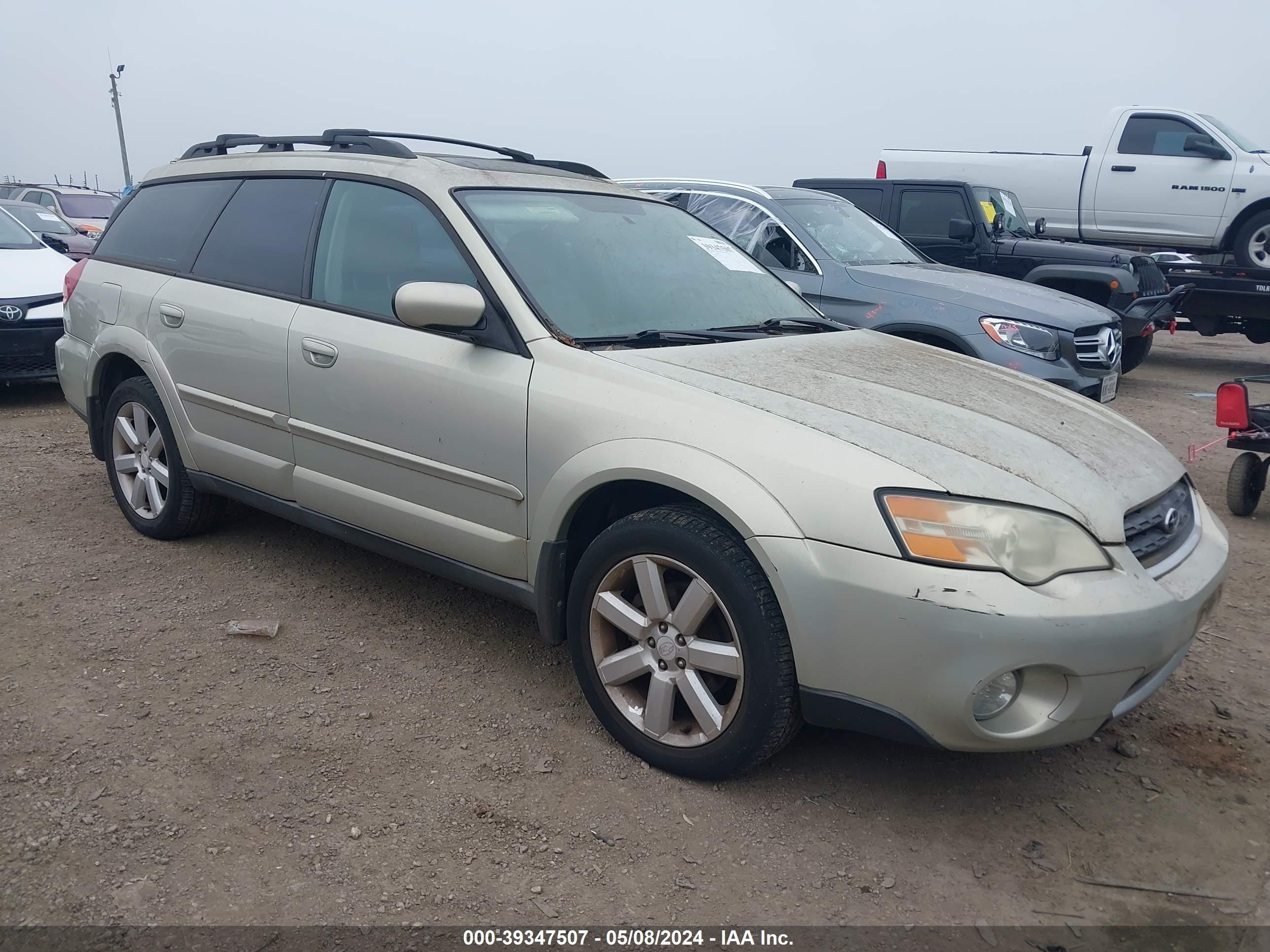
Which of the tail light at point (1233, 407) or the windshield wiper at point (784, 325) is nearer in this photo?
the windshield wiper at point (784, 325)

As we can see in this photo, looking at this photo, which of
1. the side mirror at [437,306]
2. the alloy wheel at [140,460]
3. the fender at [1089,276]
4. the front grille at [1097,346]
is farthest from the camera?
the fender at [1089,276]

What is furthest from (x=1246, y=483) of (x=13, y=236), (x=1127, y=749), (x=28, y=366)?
(x=13, y=236)

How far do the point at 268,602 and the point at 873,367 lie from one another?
2.43m

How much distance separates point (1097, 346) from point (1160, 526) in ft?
14.4

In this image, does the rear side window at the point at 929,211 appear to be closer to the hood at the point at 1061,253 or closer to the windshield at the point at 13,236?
the hood at the point at 1061,253

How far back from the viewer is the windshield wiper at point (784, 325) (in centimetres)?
353

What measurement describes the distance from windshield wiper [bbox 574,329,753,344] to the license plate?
3.84m

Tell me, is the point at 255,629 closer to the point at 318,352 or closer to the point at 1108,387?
the point at 318,352

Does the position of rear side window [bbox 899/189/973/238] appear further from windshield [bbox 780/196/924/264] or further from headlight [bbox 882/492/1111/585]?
headlight [bbox 882/492/1111/585]

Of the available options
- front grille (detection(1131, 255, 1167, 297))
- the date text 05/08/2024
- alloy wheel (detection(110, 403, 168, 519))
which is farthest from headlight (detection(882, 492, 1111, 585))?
front grille (detection(1131, 255, 1167, 297))

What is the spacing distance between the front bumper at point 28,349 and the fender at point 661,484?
5.82 metres

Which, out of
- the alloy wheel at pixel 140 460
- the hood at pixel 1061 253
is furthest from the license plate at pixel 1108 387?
the alloy wheel at pixel 140 460

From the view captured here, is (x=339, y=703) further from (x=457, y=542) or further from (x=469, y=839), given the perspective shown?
(x=469, y=839)

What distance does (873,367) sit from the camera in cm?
323
